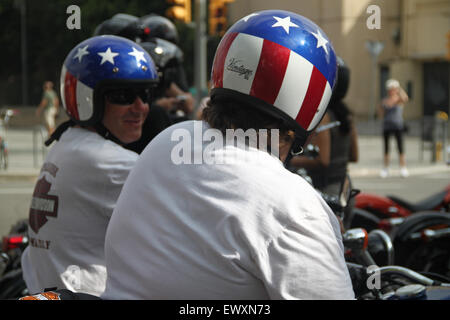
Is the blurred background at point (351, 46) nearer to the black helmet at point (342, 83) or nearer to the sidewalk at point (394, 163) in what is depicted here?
the sidewalk at point (394, 163)

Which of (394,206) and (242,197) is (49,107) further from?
(242,197)

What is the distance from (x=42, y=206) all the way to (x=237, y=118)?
1.33 metres

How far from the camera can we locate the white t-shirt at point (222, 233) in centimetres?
145

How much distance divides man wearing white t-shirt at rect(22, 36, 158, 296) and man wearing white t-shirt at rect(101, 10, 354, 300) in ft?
2.94

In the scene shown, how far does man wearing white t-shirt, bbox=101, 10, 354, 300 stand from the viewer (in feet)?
4.78

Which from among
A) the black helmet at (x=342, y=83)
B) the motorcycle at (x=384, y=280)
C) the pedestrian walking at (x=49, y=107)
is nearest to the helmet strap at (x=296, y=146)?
the motorcycle at (x=384, y=280)

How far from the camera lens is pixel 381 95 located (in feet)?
112

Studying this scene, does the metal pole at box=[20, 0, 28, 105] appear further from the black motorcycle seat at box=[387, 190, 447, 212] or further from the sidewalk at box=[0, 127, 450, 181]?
the black motorcycle seat at box=[387, 190, 447, 212]

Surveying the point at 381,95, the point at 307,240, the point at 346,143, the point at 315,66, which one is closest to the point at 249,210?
the point at 307,240

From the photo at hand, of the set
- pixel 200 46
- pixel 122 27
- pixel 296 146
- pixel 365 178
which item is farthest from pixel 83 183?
pixel 200 46

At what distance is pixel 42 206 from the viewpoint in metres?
2.71

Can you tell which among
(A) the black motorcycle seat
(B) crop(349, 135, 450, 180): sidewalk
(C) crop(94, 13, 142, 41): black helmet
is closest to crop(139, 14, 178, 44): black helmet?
(C) crop(94, 13, 142, 41): black helmet

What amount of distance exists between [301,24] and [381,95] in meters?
33.3
